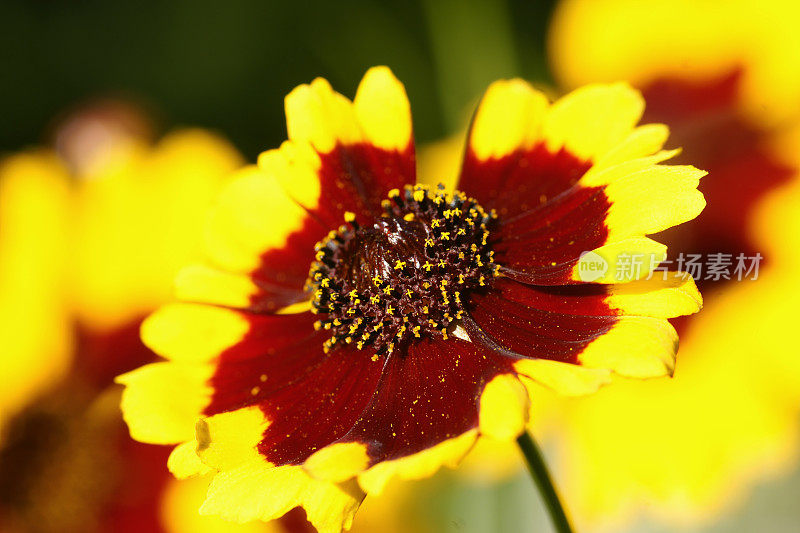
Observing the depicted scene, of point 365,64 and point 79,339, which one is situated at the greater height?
point 365,64

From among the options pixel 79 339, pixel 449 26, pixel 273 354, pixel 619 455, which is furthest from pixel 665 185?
pixel 449 26

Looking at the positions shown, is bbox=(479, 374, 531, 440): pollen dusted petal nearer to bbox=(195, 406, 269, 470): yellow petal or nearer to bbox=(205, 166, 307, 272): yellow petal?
bbox=(195, 406, 269, 470): yellow petal

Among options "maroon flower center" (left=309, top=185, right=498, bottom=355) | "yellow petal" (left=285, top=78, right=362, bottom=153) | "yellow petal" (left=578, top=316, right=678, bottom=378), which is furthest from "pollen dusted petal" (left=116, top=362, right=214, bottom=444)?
"yellow petal" (left=578, top=316, right=678, bottom=378)

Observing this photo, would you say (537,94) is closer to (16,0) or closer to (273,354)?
(273,354)

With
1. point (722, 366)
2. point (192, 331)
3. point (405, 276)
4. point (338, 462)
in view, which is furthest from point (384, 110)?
point (722, 366)

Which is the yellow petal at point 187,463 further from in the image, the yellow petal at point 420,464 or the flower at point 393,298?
the yellow petal at point 420,464

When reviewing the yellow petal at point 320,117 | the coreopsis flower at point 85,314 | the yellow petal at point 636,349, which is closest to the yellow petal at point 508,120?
the yellow petal at point 320,117
